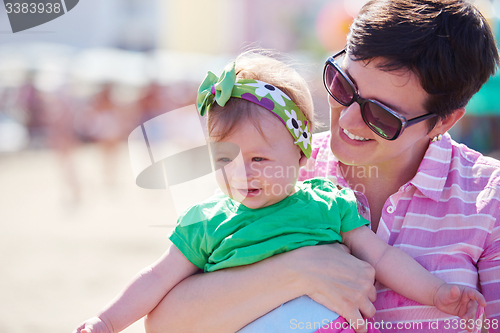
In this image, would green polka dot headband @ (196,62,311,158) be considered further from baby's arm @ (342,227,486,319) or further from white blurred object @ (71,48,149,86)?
white blurred object @ (71,48,149,86)

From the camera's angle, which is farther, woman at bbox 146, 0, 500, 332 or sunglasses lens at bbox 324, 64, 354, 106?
sunglasses lens at bbox 324, 64, 354, 106

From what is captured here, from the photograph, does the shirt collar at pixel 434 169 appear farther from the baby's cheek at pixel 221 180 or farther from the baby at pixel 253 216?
the baby's cheek at pixel 221 180

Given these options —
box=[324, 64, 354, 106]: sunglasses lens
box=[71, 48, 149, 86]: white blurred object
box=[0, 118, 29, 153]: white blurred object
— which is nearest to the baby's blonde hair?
box=[324, 64, 354, 106]: sunglasses lens

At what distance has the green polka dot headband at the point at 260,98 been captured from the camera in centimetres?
192

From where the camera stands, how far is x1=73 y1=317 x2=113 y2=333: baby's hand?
1.70 meters

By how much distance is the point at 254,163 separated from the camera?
1867mm

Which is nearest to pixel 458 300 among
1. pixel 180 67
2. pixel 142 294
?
pixel 142 294

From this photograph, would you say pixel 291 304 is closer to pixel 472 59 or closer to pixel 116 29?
pixel 472 59

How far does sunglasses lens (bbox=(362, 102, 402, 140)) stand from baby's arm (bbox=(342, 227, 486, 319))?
0.44 meters

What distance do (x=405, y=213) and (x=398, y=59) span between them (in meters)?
0.70

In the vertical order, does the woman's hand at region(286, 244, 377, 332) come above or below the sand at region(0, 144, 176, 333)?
above

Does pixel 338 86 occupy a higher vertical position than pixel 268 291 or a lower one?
higher

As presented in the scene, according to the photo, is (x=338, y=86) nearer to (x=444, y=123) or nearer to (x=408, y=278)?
(x=444, y=123)

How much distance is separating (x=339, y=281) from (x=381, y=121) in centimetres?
72
